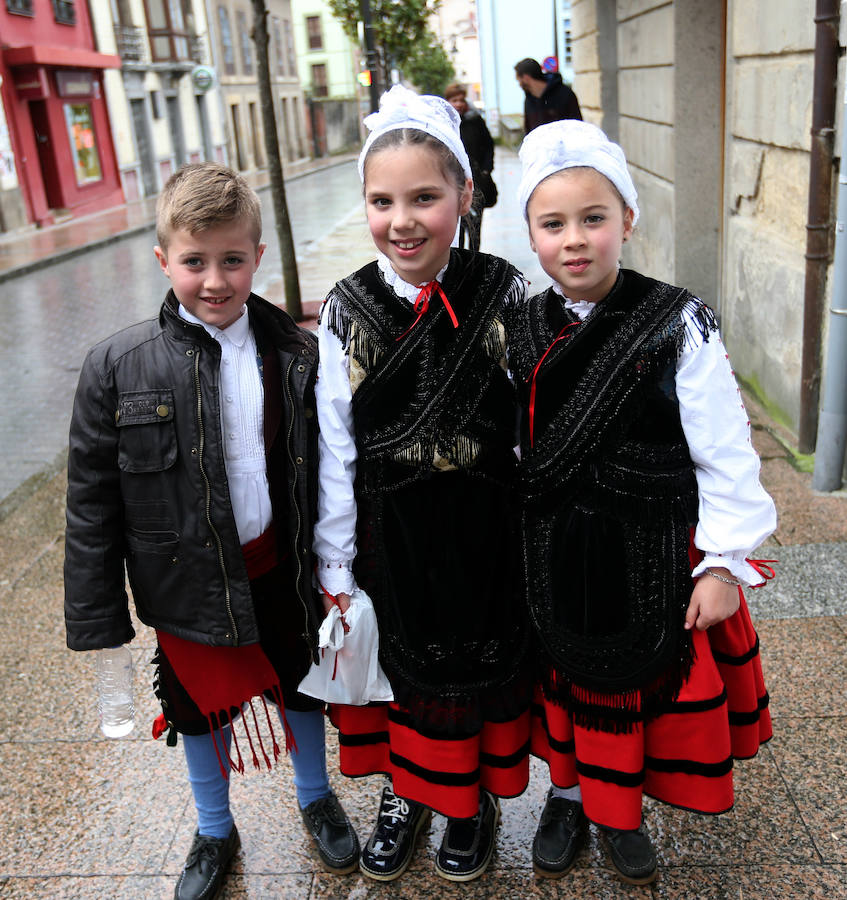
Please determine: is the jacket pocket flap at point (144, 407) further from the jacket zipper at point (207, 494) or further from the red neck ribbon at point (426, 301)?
the red neck ribbon at point (426, 301)

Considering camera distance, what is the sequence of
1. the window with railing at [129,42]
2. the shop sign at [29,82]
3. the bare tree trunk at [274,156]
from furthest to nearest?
the window with railing at [129,42] < the shop sign at [29,82] < the bare tree trunk at [274,156]

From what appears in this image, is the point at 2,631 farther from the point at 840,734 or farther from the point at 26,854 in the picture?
the point at 840,734

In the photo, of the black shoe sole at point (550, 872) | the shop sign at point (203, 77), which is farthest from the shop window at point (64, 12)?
the black shoe sole at point (550, 872)

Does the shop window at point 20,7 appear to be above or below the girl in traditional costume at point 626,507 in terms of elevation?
above

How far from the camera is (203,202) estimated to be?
1.93 meters

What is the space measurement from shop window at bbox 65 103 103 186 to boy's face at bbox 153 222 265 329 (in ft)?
71.3

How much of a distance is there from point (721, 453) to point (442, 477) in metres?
0.57

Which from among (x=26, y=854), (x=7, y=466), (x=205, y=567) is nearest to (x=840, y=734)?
(x=205, y=567)

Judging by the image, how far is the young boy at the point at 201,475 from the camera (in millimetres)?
1977

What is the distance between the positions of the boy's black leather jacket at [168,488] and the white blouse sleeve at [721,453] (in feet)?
2.65

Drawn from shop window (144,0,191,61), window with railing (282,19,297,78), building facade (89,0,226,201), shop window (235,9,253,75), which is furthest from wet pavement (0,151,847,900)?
window with railing (282,19,297,78)

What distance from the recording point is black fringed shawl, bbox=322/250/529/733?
1.99 m

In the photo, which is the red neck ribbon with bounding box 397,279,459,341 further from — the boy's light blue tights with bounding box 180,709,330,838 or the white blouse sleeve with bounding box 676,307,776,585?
the boy's light blue tights with bounding box 180,709,330,838

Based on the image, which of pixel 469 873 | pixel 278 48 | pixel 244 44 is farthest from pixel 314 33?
pixel 469 873
